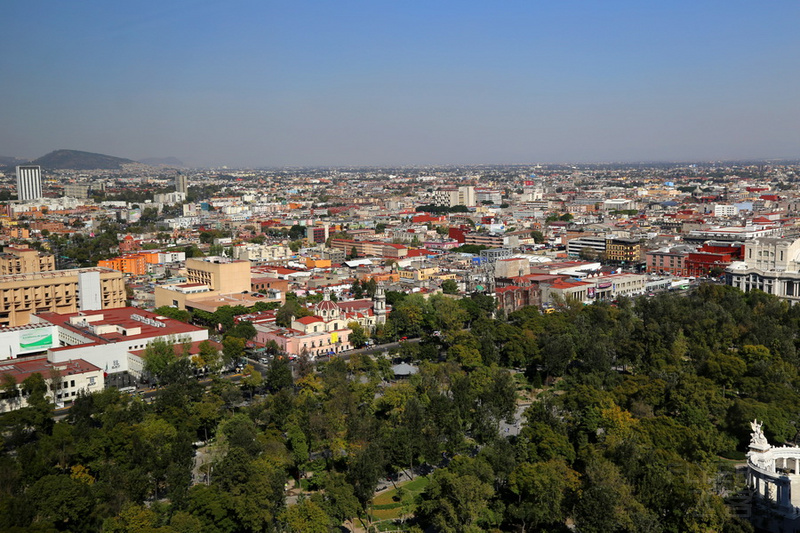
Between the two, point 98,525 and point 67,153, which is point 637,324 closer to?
point 98,525

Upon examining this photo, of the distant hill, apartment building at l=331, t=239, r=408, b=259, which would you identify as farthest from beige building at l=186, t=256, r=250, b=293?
the distant hill

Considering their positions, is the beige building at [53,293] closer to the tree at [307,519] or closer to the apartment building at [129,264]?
the apartment building at [129,264]

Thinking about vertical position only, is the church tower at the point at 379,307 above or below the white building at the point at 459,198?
below

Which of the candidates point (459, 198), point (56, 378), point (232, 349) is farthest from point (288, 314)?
point (459, 198)

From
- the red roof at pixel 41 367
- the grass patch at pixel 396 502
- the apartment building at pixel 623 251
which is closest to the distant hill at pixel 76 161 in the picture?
the apartment building at pixel 623 251

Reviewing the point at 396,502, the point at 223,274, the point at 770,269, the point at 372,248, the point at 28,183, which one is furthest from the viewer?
the point at 28,183

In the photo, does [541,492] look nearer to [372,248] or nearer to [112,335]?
[112,335]
